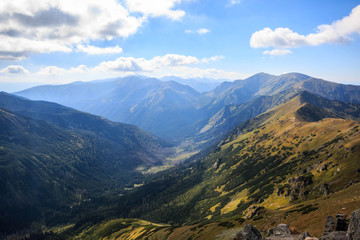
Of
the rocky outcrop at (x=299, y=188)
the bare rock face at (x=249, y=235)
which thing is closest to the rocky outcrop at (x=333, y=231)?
the bare rock face at (x=249, y=235)

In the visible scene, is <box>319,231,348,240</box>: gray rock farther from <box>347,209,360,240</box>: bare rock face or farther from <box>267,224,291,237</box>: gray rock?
<box>267,224,291,237</box>: gray rock

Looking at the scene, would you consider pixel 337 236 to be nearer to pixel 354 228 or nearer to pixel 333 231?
pixel 333 231

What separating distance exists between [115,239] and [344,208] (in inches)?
6820

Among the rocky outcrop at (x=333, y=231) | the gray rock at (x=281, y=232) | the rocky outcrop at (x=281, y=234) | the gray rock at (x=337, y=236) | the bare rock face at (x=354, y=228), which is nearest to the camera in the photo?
the bare rock face at (x=354, y=228)

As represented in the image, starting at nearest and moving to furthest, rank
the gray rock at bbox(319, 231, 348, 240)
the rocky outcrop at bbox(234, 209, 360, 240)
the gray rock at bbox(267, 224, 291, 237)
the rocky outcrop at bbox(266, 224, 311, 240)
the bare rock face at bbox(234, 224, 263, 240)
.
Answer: the rocky outcrop at bbox(234, 209, 360, 240) < the gray rock at bbox(319, 231, 348, 240) < the bare rock face at bbox(234, 224, 263, 240) < the rocky outcrop at bbox(266, 224, 311, 240) < the gray rock at bbox(267, 224, 291, 237)

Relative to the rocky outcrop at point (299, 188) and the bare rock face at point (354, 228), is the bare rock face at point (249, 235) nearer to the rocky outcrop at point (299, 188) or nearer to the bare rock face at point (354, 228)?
the bare rock face at point (354, 228)

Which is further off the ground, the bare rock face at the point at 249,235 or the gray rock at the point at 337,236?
the gray rock at the point at 337,236

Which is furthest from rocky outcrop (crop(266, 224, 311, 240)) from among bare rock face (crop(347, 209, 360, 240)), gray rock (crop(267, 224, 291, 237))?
bare rock face (crop(347, 209, 360, 240))

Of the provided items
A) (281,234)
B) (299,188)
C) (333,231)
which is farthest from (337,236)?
(299,188)

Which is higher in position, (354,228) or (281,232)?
(354,228)

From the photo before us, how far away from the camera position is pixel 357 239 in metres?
26.9

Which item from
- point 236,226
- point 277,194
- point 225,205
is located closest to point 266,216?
point 236,226

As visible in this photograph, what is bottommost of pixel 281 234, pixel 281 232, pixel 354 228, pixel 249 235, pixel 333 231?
pixel 281 234

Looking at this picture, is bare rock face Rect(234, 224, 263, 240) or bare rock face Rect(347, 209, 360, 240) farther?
bare rock face Rect(234, 224, 263, 240)
